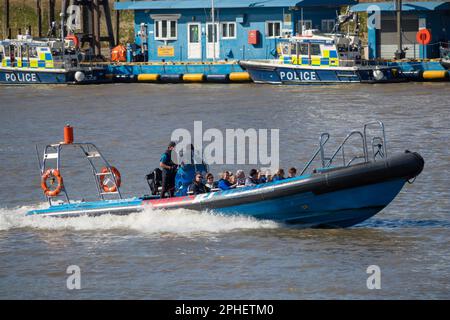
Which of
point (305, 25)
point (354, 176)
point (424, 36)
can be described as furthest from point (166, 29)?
point (354, 176)

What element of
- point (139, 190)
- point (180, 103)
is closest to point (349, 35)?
point (180, 103)

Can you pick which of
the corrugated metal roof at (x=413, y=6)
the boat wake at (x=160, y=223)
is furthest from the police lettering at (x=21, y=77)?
the boat wake at (x=160, y=223)

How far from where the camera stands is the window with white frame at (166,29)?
176 feet

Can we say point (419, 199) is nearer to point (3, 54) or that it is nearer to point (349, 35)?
point (349, 35)

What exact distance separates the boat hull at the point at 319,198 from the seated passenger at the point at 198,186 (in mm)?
295

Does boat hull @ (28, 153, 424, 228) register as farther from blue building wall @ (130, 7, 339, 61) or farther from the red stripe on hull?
blue building wall @ (130, 7, 339, 61)

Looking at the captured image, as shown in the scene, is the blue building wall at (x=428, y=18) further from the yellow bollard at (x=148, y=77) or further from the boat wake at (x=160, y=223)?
the boat wake at (x=160, y=223)

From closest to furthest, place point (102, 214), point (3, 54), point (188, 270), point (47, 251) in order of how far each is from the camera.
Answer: point (188, 270) → point (47, 251) → point (102, 214) → point (3, 54)

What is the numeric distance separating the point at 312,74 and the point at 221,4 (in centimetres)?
721

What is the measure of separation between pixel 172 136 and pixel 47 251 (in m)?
12.6

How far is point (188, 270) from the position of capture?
1709 centimetres

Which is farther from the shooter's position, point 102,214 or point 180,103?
point 180,103

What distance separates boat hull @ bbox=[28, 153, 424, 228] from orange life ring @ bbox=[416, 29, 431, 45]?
30.5m

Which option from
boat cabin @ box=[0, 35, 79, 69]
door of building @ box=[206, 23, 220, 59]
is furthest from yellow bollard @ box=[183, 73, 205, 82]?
boat cabin @ box=[0, 35, 79, 69]
